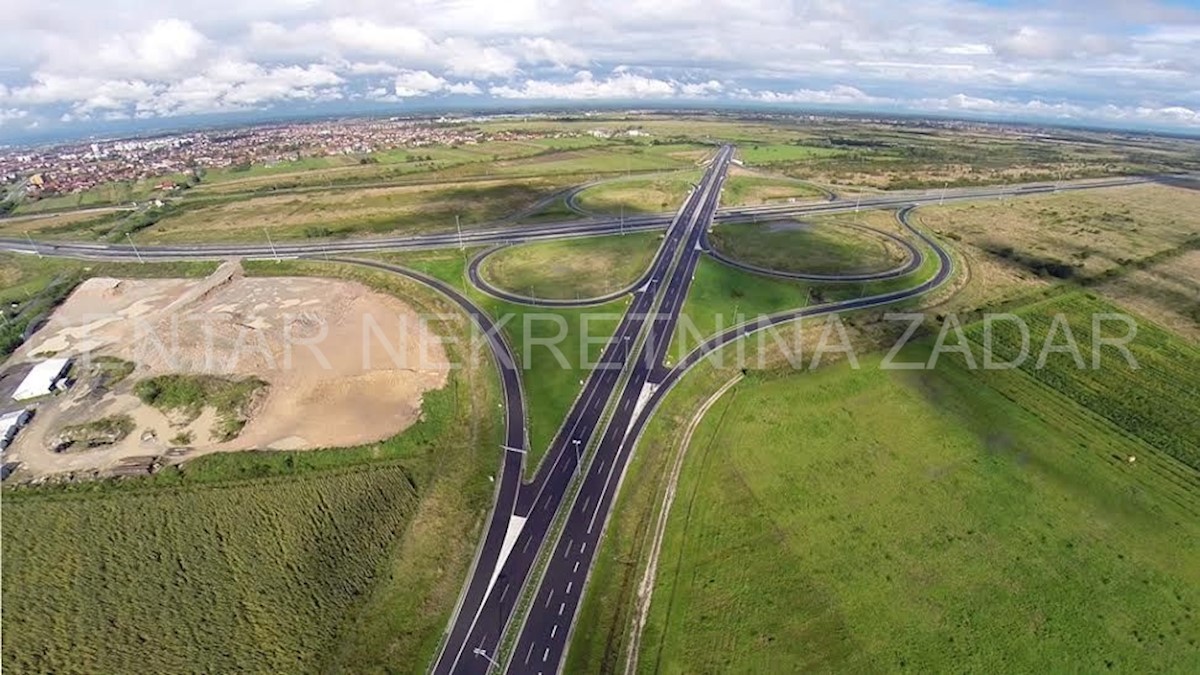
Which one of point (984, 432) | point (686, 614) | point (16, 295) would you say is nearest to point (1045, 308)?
point (984, 432)

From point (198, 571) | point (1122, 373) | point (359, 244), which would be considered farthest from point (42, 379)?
point (1122, 373)

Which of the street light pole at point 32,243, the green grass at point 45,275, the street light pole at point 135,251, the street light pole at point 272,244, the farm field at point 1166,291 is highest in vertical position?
the farm field at point 1166,291

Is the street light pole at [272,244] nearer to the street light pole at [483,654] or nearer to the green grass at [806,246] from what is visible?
the green grass at [806,246]

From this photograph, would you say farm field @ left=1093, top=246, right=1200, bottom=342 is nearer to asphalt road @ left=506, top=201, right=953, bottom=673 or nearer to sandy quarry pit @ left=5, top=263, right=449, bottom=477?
asphalt road @ left=506, top=201, right=953, bottom=673

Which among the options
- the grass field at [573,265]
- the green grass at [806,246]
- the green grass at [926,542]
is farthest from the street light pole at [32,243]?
the green grass at [926,542]

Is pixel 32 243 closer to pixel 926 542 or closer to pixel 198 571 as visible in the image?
pixel 198 571
